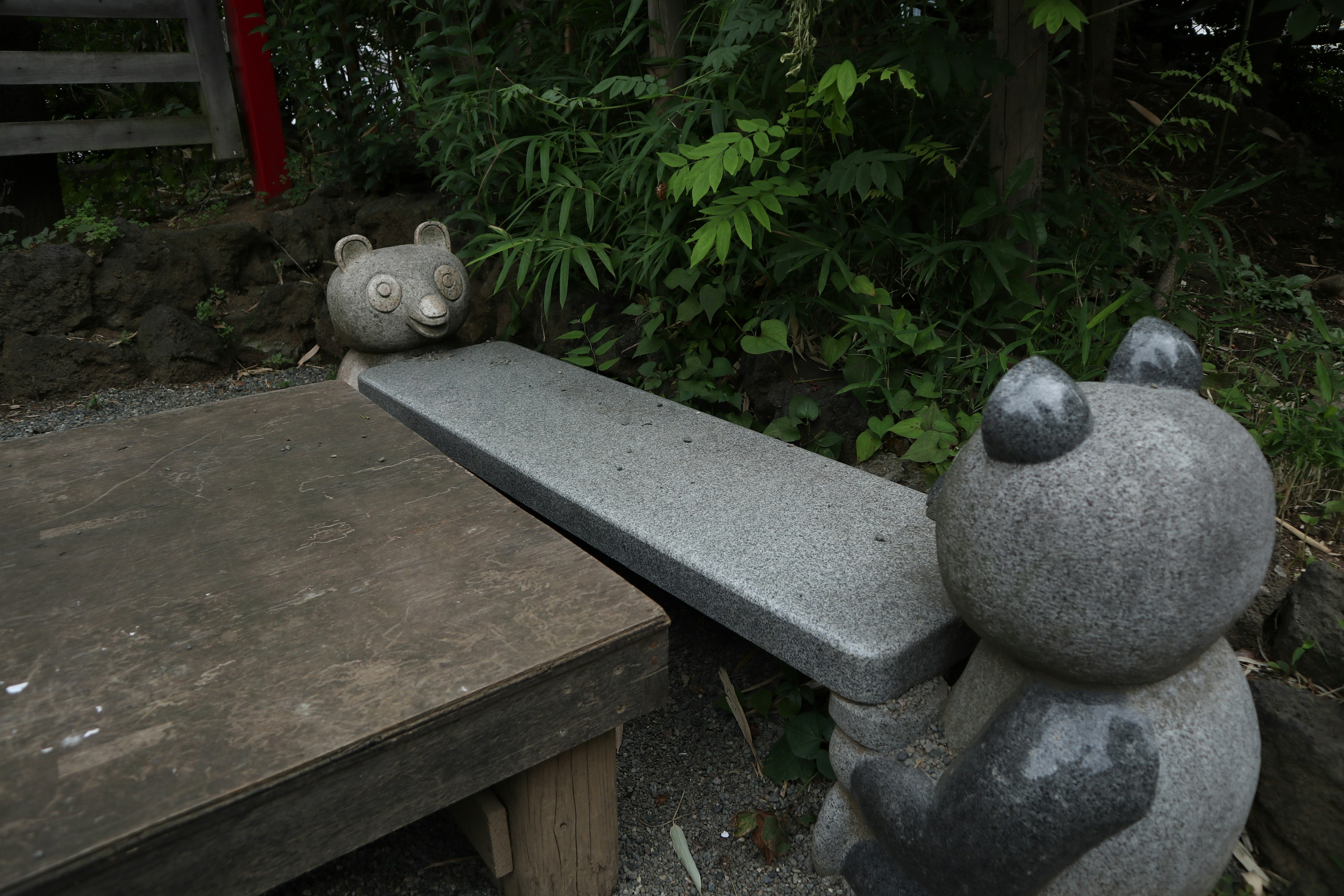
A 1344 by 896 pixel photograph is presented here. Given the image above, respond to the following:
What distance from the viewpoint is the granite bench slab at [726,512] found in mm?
1791

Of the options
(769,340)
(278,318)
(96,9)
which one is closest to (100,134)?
(96,9)

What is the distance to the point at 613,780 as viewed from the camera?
1.82 meters

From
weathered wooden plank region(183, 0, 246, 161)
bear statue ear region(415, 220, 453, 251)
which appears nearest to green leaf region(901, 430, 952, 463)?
bear statue ear region(415, 220, 453, 251)

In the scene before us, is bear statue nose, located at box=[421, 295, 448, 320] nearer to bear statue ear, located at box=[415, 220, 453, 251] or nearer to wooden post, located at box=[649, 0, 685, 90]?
bear statue ear, located at box=[415, 220, 453, 251]

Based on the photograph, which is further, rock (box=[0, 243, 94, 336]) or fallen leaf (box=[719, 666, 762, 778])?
rock (box=[0, 243, 94, 336])

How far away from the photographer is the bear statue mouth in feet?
11.8

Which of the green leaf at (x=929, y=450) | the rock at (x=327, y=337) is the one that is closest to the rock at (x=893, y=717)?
the green leaf at (x=929, y=450)

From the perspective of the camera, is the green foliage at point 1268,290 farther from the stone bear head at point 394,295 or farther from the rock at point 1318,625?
the stone bear head at point 394,295

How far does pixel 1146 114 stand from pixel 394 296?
341 centimetres

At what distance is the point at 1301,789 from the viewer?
1663mm

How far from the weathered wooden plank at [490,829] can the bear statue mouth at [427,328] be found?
2.26 meters

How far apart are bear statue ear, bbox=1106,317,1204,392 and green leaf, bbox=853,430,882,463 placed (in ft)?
4.03

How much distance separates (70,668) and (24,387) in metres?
3.62

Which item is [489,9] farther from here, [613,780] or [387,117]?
[613,780]
